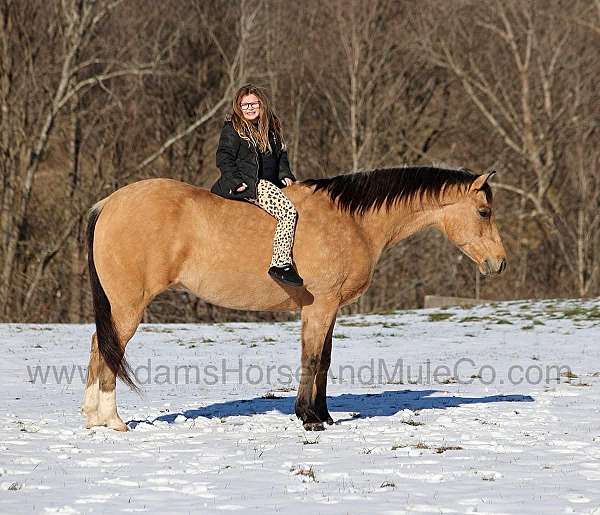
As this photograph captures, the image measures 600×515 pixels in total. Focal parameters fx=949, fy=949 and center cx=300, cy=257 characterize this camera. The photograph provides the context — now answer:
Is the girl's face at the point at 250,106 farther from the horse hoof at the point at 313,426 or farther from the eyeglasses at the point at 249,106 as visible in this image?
the horse hoof at the point at 313,426

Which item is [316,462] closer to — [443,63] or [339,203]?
[339,203]

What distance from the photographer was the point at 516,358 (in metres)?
13.2

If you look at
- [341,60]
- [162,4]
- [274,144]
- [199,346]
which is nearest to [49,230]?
[162,4]

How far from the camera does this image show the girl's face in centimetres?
764

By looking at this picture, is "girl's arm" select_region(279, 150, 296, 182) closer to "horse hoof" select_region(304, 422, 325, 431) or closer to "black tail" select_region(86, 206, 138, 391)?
"black tail" select_region(86, 206, 138, 391)

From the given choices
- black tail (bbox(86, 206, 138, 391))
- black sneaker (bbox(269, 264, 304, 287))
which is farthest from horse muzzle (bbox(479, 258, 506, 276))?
black tail (bbox(86, 206, 138, 391))

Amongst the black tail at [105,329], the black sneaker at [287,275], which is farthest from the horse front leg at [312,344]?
the black tail at [105,329]

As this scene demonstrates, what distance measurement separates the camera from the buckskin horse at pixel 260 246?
24.1ft

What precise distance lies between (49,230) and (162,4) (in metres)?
7.54

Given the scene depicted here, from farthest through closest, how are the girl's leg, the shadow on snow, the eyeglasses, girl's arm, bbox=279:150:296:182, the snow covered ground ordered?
the shadow on snow → girl's arm, bbox=279:150:296:182 → the eyeglasses → the girl's leg → the snow covered ground

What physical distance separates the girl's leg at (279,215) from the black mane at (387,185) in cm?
39

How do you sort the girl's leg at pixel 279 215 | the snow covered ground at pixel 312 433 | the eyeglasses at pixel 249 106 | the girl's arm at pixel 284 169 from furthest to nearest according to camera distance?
the girl's arm at pixel 284 169 < the eyeglasses at pixel 249 106 < the girl's leg at pixel 279 215 < the snow covered ground at pixel 312 433

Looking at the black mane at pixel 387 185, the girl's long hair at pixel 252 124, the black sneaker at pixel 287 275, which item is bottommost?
the black sneaker at pixel 287 275

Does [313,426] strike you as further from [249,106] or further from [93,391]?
[249,106]
